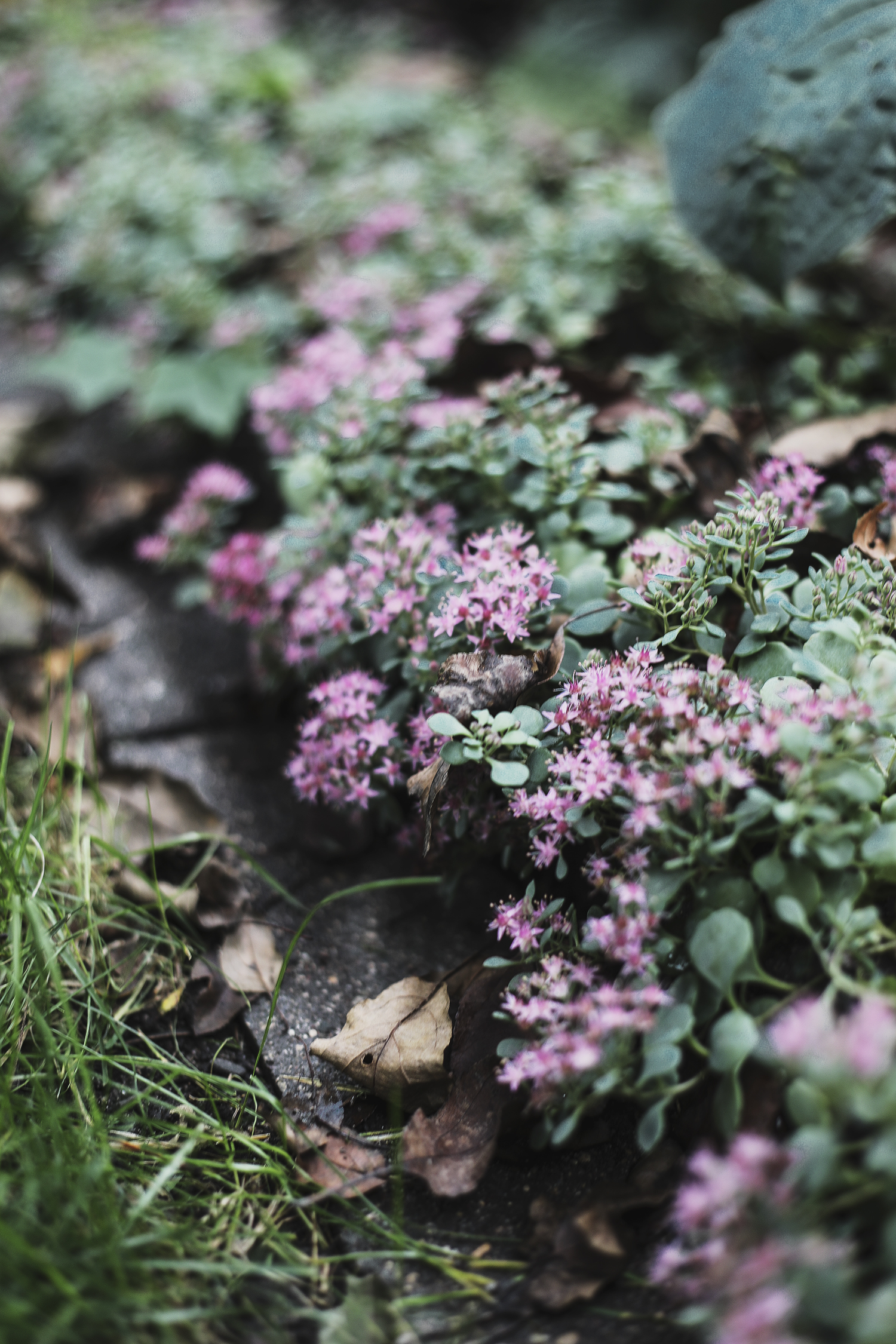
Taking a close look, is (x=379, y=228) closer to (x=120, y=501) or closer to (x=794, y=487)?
(x=120, y=501)

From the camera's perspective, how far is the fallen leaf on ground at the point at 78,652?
2.41 m

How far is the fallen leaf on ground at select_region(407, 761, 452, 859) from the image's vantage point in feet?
4.56

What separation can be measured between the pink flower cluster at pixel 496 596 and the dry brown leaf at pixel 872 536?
0.55m

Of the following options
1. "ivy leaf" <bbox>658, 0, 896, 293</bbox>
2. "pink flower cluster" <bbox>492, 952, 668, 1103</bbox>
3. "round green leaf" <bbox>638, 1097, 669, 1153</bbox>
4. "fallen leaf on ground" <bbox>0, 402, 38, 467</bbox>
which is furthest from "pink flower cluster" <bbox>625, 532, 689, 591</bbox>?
"fallen leaf on ground" <bbox>0, 402, 38, 467</bbox>

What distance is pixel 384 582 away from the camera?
63.9 inches

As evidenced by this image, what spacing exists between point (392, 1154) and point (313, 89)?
4.99 metres

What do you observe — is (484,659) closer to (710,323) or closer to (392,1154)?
(392,1154)

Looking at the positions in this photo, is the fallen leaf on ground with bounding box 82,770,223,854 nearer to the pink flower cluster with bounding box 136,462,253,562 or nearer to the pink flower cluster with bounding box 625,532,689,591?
the pink flower cluster with bounding box 136,462,253,562

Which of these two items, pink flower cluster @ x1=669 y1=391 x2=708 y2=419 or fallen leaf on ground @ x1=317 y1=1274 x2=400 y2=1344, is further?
pink flower cluster @ x1=669 y1=391 x2=708 y2=419

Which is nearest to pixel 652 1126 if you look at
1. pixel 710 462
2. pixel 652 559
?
pixel 652 559

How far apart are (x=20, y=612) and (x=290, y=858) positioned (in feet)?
4.10

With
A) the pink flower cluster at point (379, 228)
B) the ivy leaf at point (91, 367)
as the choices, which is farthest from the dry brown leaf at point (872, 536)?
the ivy leaf at point (91, 367)

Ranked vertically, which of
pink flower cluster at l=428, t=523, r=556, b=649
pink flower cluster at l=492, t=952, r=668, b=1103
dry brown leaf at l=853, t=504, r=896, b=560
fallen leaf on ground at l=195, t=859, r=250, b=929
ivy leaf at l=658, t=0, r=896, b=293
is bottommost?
fallen leaf on ground at l=195, t=859, r=250, b=929

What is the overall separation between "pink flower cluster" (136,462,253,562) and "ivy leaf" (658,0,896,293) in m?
1.23
